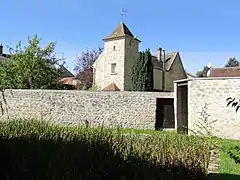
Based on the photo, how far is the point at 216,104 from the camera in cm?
1627

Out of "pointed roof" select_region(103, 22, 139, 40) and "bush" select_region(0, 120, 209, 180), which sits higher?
"pointed roof" select_region(103, 22, 139, 40)

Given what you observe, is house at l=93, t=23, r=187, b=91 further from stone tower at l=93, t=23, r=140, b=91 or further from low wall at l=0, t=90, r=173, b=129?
low wall at l=0, t=90, r=173, b=129

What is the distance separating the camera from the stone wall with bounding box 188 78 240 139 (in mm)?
15797

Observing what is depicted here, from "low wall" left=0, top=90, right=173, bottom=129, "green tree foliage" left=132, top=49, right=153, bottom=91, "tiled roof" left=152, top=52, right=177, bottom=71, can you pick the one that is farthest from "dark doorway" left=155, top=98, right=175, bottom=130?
"tiled roof" left=152, top=52, right=177, bottom=71

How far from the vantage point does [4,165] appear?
3.71 meters

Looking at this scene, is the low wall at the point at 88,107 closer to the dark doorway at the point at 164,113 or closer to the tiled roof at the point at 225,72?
the dark doorway at the point at 164,113

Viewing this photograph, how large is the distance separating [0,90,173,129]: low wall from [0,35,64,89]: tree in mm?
4940

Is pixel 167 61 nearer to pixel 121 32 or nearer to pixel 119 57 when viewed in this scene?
pixel 121 32

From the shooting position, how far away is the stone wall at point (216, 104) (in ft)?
51.8

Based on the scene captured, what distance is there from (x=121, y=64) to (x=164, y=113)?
1188 cm

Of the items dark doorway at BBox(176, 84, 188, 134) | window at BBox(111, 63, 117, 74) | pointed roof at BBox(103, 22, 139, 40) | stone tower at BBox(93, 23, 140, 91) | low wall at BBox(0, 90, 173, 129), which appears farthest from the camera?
pointed roof at BBox(103, 22, 139, 40)

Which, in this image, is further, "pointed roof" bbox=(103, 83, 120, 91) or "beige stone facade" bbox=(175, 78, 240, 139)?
"pointed roof" bbox=(103, 83, 120, 91)

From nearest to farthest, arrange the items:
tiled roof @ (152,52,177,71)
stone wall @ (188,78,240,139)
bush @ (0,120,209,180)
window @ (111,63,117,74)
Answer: bush @ (0,120,209,180) < stone wall @ (188,78,240,139) < window @ (111,63,117,74) < tiled roof @ (152,52,177,71)

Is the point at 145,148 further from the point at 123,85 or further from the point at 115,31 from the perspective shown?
the point at 115,31
